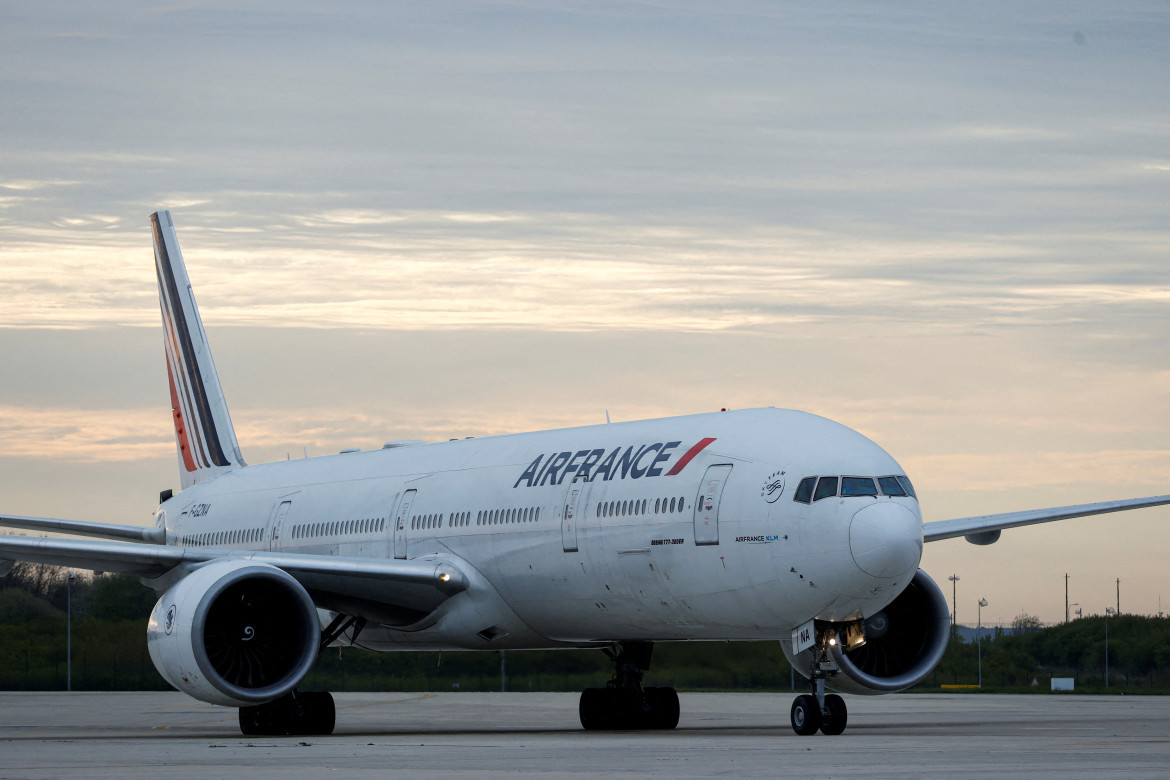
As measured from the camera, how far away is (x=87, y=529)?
28.1 meters

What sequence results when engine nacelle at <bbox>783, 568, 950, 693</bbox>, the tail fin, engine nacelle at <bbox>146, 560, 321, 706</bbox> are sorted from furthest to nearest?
1. the tail fin
2. engine nacelle at <bbox>783, 568, 950, 693</bbox>
3. engine nacelle at <bbox>146, 560, 321, 706</bbox>

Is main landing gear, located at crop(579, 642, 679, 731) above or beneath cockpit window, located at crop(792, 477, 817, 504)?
beneath

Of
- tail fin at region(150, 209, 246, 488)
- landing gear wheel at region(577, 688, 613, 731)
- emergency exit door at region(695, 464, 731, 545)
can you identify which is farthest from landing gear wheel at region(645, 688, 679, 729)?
tail fin at region(150, 209, 246, 488)

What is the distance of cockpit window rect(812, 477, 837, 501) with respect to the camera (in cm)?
1825

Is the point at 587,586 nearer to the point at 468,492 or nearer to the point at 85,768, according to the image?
the point at 468,492

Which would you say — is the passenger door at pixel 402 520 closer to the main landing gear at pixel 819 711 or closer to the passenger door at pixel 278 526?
the passenger door at pixel 278 526

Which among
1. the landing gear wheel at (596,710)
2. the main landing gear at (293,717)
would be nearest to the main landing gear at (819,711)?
→ the landing gear wheel at (596,710)

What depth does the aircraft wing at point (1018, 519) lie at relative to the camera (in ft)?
74.7

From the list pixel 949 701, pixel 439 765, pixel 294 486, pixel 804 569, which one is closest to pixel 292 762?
pixel 439 765

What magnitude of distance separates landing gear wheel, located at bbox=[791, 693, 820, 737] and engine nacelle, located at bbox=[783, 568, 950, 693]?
11.6 ft

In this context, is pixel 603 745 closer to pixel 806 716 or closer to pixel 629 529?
pixel 806 716

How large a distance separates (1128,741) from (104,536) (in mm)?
18749

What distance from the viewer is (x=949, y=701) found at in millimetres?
34875

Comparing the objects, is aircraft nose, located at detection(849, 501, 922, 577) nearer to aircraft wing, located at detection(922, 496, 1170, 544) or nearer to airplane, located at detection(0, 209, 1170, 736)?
airplane, located at detection(0, 209, 1170, 736)
